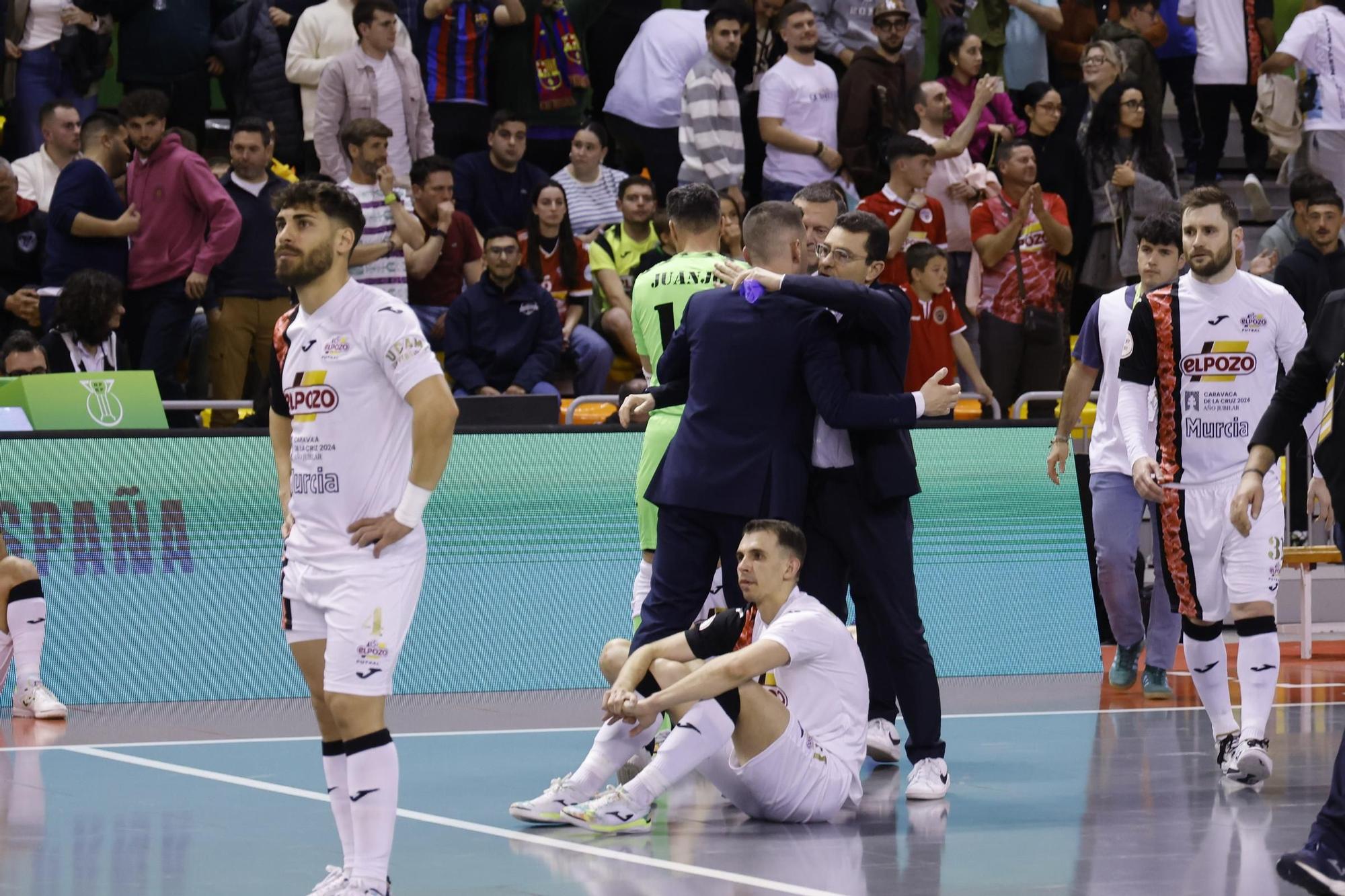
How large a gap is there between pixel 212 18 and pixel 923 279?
20.1 feet

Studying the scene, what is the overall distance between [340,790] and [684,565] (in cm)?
215

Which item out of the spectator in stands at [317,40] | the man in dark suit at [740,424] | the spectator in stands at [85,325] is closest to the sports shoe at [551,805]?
the man in dark suit at [740,424]

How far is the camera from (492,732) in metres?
9.45

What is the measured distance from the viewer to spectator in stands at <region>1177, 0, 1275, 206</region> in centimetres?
1742

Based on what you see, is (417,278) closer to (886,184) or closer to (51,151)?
(51,151)

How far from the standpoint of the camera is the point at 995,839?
22.6 ft

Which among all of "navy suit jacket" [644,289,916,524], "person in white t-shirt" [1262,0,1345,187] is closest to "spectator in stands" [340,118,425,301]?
"navy suit jacket" [644,289,916,524]

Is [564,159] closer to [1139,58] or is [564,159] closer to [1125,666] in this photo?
[1139,58]

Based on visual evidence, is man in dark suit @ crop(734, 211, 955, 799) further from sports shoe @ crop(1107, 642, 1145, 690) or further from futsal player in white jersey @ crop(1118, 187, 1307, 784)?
sports shoe @ crop(1107, 642, 1145, 690)

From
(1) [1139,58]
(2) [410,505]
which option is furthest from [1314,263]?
(2) [410,505]

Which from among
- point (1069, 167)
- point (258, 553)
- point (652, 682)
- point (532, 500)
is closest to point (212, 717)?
point (258, 553)

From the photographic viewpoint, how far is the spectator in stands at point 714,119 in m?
15.0

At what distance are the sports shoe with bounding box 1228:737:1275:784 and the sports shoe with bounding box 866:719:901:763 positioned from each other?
1.51 meters

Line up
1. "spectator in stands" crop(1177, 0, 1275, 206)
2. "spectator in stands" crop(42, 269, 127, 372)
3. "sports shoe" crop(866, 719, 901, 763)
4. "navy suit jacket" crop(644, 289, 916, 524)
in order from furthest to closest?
1. "spectator in stands" crop(1177, 0, 1275, 206)
2. "spectator in stands" crop(42, 269, 127, 372)
3. "sports shoe" crop(866, 719, 901, 763)
4. "navy suit jacket" crop(644, 289, 916, 524)
